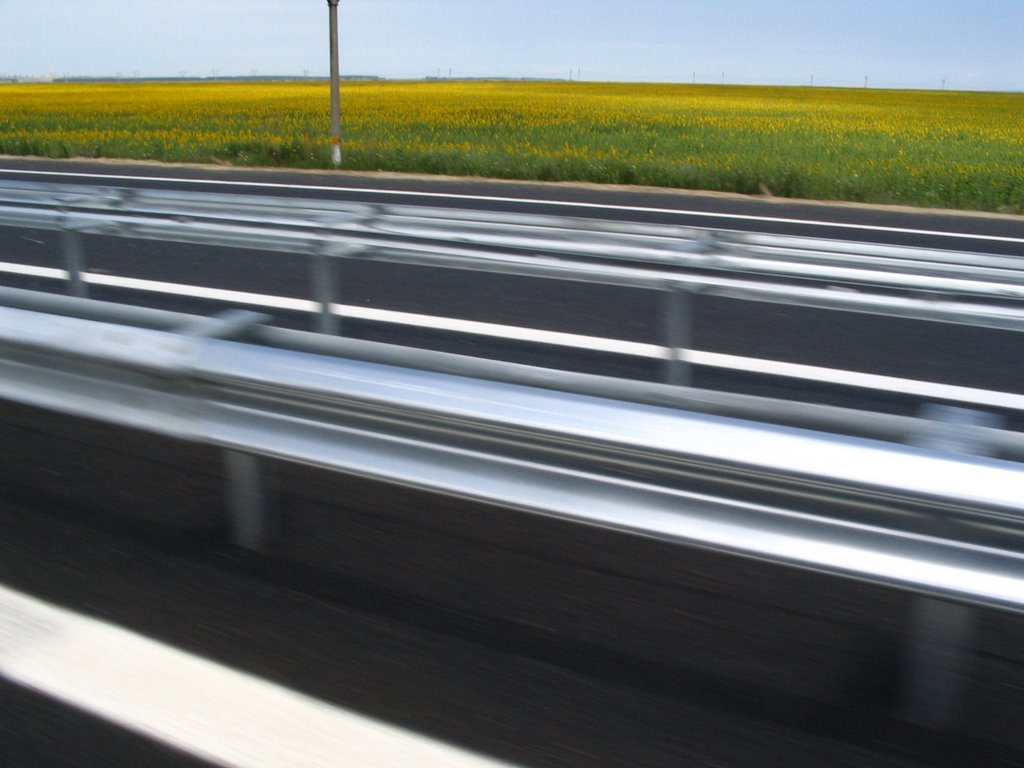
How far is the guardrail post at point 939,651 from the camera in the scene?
267cm

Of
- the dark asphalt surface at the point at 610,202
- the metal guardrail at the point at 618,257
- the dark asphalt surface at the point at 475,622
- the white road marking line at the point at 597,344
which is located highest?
the metal guardrail at the point at 618,257

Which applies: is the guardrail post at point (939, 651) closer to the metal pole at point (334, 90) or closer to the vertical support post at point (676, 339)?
the vertical support post at point (676, 339)

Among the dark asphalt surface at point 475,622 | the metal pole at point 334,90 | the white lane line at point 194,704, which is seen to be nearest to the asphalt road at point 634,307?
the dark asphalt surface at point 475,622

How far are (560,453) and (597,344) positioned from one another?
15.8 feet

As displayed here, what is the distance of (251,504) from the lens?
3.75 metres

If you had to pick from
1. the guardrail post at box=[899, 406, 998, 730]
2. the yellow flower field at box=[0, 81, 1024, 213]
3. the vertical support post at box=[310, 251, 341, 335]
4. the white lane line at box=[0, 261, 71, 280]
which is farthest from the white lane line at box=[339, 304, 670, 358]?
the yellow flower field at box=[0, 81, 1024, 213]

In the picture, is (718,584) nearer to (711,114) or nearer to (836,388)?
Answer: (836,388)

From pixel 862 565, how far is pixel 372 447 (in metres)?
1.37

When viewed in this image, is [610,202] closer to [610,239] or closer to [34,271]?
[34,271]

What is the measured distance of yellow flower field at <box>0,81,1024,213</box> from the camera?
18891mm

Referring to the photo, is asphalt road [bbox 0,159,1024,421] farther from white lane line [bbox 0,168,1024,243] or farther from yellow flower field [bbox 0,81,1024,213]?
yellow flower field [bbox 0,81,1024,213]

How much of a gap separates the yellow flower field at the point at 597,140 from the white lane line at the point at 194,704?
15.6 m

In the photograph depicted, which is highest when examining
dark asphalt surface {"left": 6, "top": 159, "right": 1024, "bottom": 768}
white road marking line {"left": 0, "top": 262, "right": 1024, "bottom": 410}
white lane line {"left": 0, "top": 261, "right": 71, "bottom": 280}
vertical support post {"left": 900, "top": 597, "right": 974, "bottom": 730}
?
vertical support post {"left": 900, "top": 597, "right": 974, "bottom": 730}

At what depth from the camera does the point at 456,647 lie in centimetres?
304
